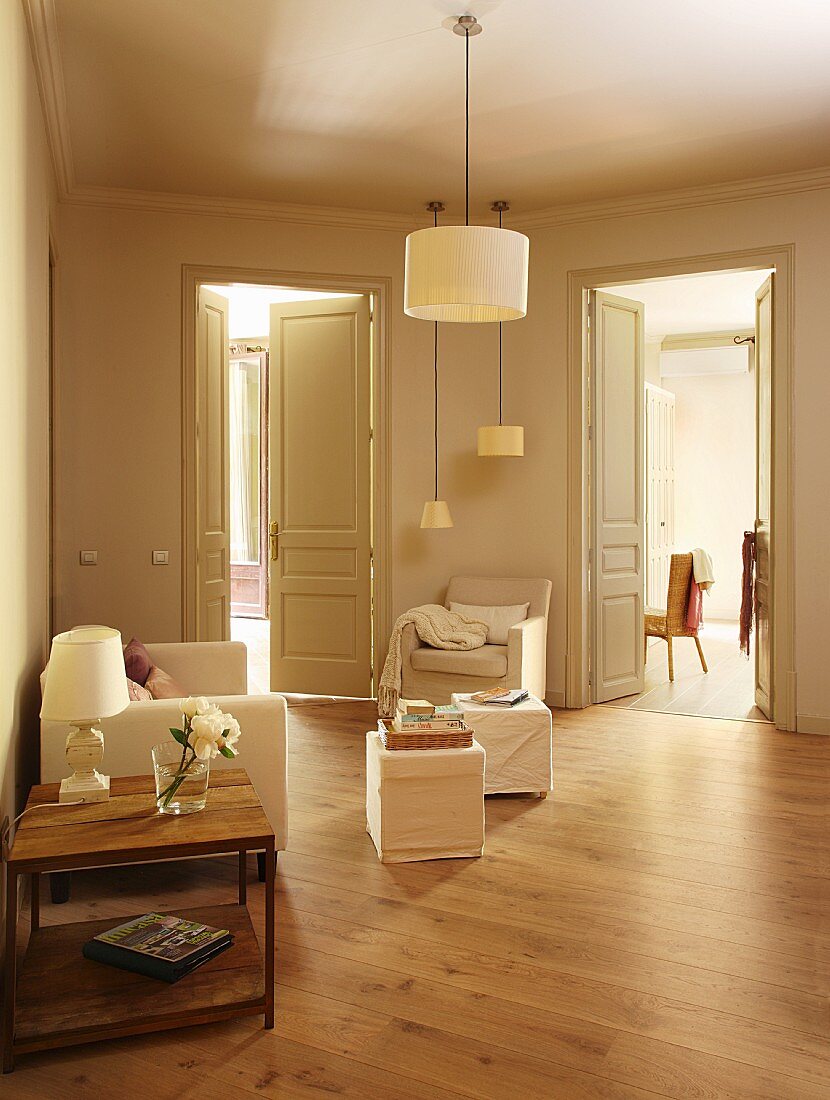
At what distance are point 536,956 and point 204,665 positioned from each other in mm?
2083

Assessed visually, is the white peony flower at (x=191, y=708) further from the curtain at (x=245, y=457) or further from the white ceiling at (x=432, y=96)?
the curtain at (x=245, y=457)

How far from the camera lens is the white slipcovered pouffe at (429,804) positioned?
329 centimetres

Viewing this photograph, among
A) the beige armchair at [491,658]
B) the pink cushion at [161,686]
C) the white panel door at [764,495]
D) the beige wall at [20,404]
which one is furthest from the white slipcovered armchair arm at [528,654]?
the beige wall at [20,404]

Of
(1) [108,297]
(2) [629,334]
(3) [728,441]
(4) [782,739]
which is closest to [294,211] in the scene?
(1) [108,297]

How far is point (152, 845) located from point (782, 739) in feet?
12.5

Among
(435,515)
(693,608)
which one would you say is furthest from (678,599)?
(435,515)

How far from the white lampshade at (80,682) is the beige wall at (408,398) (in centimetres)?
291

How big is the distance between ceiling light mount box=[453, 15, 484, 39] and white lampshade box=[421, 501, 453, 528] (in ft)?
8.69

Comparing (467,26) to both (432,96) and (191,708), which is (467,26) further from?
(191,708)

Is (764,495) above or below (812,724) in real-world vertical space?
above

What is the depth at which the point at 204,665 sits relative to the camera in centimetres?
414

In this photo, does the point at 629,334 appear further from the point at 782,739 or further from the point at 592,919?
the point at 592,919

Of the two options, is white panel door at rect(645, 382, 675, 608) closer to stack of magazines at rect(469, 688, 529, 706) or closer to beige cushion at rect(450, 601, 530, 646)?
beige cushion at rect(450, 601, 530, 646)

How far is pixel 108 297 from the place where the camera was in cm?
531
